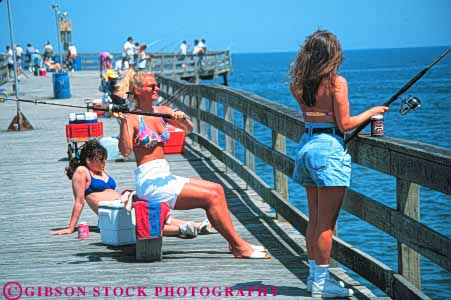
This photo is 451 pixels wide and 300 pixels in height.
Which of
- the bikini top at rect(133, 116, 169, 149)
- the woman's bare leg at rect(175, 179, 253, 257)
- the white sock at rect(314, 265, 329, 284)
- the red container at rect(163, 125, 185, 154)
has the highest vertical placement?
the bikini top at rect(133, 116, 169, 149)

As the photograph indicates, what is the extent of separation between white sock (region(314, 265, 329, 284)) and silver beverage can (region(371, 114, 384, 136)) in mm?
810

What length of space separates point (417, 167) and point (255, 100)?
403 centimetres

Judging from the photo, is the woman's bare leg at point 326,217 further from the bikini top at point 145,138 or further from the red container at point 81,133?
the red container at point 81,133

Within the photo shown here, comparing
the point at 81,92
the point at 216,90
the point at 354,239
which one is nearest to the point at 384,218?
the point at 216,90

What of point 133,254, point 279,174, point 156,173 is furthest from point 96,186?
point 156,173

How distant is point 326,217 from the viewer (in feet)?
17.5

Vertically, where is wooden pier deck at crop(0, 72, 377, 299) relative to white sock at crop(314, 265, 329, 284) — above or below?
below

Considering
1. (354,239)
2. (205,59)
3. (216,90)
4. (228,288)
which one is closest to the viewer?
(228,288)

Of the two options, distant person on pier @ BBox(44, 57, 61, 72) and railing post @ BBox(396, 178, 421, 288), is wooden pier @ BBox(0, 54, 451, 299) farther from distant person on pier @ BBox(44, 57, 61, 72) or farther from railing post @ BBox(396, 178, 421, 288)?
distant person on pier @ BBox(44, 57, 61, 72)

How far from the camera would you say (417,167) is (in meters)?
4.68

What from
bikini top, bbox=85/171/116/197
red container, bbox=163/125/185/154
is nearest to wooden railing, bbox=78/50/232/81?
red container, bbox=163/125/185/154

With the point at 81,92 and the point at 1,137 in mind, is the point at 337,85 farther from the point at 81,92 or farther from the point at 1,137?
the point at 81,92

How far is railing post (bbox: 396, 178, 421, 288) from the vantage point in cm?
488

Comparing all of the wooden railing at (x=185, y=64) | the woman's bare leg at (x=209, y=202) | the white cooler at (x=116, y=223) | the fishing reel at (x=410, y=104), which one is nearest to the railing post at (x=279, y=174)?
the woman's bare leg at (x=209, y=202)
